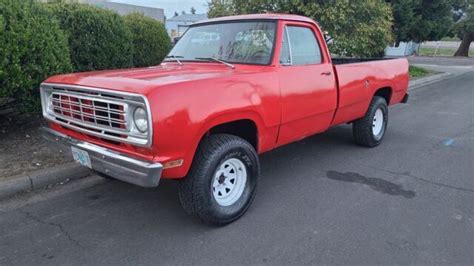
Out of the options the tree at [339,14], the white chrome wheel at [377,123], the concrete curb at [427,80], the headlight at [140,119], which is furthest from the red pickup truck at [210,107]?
the concrete curb at [427,80]

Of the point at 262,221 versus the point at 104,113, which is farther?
the point at 262,221

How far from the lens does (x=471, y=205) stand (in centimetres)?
404

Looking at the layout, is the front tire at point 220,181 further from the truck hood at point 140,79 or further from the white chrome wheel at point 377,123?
the white chrome wheel at point 377,123

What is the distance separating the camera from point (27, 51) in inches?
198

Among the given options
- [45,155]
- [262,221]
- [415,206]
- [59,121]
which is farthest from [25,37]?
[415,206]

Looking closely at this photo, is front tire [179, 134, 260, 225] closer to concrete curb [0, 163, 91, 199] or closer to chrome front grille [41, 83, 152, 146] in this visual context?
chrome front grille [41, 83, 152, 146]

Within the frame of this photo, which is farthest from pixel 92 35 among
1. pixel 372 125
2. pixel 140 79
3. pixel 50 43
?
pixel 372 125

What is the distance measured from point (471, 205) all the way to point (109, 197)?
3769 millimetres

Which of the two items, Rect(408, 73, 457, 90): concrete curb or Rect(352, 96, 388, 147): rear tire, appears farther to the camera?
Rect(408, 73, 457, 90): concrete curb

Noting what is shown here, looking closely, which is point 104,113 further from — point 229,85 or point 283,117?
point 283,117

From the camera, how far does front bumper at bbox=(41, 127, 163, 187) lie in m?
2.94

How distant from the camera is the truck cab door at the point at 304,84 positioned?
4.11 metres

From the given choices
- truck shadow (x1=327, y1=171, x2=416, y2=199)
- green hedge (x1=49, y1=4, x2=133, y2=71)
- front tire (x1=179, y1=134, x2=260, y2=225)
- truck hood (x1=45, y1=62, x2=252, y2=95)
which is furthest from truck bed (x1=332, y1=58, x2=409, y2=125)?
green hedge (x1=49, y1=4, x2=133, y2=71)

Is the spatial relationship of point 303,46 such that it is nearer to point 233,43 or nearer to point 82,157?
point 233,43
